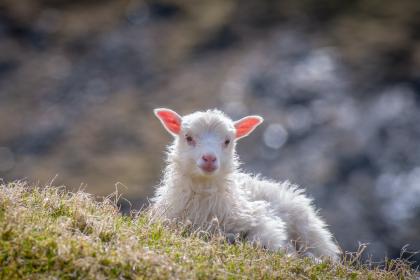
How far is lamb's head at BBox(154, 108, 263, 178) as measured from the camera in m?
8.94

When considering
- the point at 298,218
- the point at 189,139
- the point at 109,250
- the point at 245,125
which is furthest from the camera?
the point at 298,218

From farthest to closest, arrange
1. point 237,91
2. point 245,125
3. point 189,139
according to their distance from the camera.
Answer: point 237,91, point 245,125, point 189,139

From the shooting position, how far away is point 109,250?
21.8 feet

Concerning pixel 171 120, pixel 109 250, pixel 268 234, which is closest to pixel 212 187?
pixel 268 234

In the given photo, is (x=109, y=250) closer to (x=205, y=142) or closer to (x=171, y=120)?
(x=205, y=142)

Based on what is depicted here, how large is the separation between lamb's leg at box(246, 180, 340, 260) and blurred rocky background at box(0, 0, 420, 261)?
3174 cm

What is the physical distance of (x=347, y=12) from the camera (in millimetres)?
64312

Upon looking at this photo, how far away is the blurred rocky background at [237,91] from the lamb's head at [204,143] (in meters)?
32.6

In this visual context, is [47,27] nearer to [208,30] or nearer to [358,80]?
[208,30]

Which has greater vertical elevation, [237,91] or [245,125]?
[237,91]

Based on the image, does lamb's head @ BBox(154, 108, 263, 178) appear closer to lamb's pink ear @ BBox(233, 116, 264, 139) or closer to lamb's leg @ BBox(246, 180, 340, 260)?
lamb's pink ear @ BBox(233, 116, 264, 139)

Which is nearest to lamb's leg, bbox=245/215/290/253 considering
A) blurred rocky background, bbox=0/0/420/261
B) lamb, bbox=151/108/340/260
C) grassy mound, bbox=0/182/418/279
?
lamb, bbox=151/108/340/260

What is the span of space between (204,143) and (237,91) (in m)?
50.2

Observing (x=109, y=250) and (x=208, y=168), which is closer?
(x=109, y=250)
